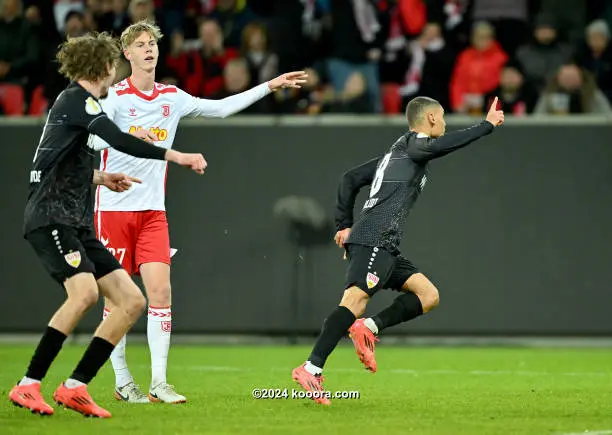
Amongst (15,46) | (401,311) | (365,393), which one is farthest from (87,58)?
(15,46)

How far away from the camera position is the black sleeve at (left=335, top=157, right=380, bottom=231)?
9.36 metres

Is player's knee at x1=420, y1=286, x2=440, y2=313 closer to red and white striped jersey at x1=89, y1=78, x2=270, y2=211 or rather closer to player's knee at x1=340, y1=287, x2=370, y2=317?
player's knee at x1=340, y1=287, x2=370, y2=317

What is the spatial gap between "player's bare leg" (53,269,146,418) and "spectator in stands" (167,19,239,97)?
7.15 metres

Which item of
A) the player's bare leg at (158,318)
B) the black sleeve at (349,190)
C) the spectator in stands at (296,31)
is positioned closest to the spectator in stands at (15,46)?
the spectator in stands at (296,31)

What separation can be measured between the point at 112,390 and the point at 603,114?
700 cm

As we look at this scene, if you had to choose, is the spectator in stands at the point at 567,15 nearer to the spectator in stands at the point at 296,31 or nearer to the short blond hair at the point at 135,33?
the spectator in stands at the point at 296,31

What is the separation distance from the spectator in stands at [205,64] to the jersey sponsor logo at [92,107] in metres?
7.09

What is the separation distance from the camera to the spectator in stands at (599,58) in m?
14.8

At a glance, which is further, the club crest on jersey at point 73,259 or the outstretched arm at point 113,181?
the outstretched arm at point 113,181

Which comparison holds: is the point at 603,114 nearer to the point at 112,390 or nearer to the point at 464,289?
the point at 464,289

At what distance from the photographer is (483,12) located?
52.0ft

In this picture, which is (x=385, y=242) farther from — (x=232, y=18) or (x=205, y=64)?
(x=232, y=18)

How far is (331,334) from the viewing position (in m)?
8.61

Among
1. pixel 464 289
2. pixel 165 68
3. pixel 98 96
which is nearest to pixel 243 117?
pixel 165 68
